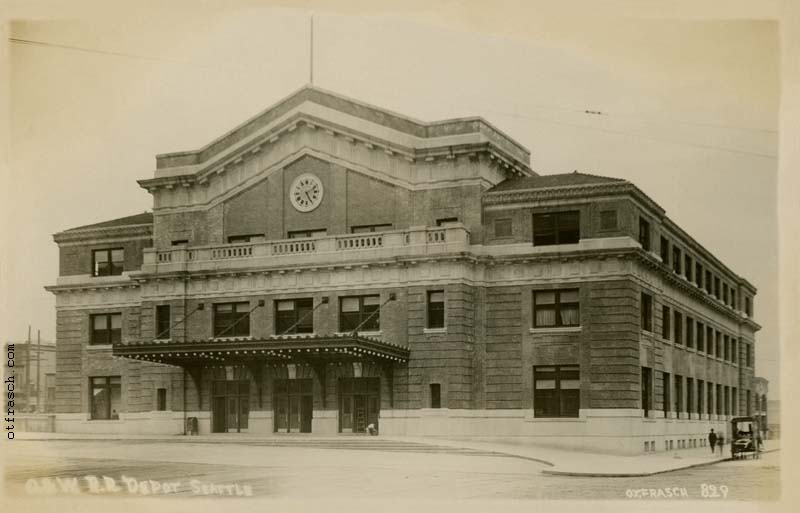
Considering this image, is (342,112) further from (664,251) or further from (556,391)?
(556,391)

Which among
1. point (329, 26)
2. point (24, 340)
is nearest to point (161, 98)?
point (329, 26)

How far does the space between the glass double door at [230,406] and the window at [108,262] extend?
331 cm

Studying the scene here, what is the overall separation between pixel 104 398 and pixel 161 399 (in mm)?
1153

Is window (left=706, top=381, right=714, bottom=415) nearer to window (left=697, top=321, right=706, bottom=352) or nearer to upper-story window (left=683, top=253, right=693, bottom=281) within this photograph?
window (left=697, top=321, right=706, bottom=352)

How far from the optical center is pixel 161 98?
1891 cm

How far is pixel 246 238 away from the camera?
2367cm

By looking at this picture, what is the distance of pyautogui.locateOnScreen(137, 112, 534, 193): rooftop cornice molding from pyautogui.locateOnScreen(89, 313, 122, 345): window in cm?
352

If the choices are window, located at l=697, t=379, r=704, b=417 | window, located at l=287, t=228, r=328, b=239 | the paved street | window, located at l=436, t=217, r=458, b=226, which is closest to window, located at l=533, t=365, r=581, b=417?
the paved street

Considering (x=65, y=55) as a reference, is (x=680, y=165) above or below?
below

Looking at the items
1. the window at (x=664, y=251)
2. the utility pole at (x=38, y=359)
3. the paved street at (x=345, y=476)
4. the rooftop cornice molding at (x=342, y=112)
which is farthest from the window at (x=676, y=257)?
the utility pole at (x=38, y=359)

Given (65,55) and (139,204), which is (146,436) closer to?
(139,204)

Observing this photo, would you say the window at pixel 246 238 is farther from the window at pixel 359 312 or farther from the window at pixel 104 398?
the window at pixel 104 398

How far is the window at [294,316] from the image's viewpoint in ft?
77.9

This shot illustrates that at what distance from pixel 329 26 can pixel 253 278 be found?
7.47m
